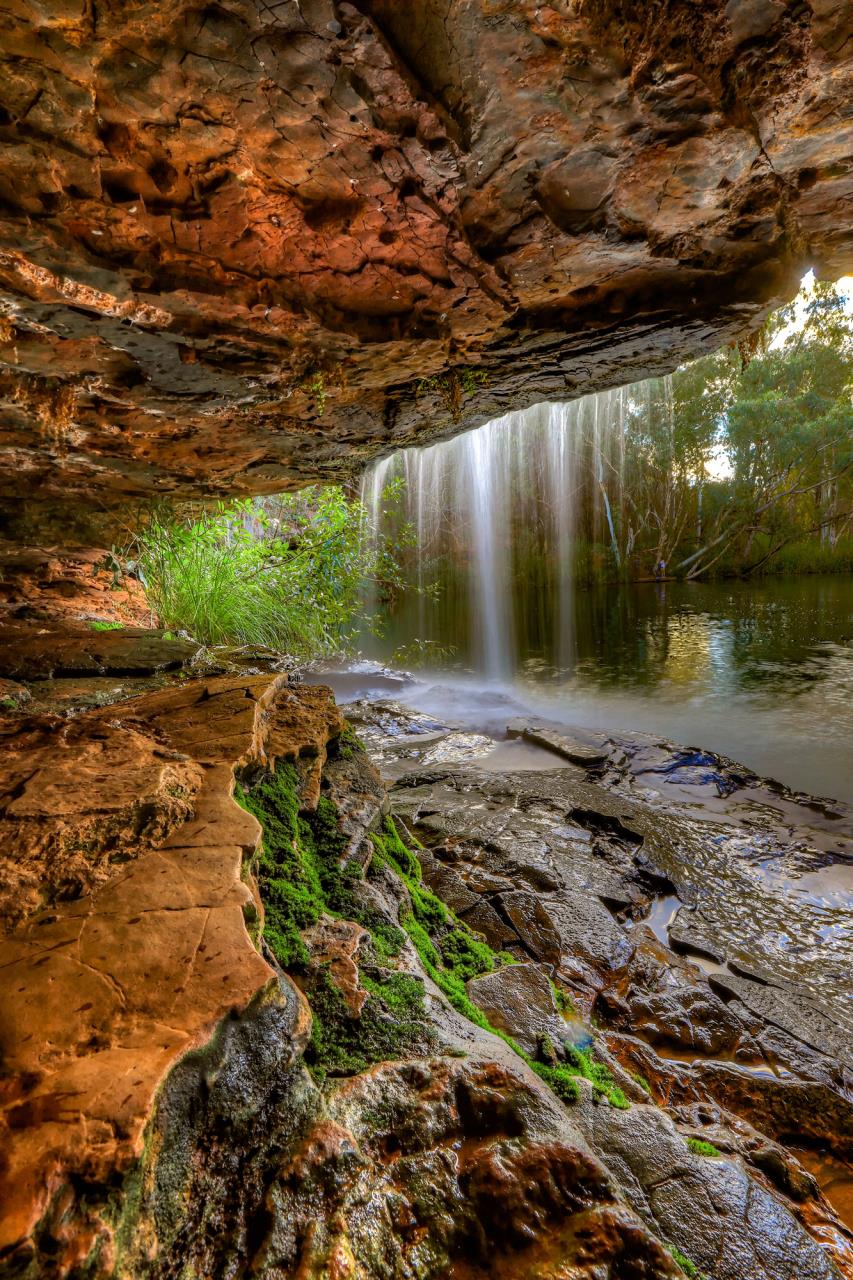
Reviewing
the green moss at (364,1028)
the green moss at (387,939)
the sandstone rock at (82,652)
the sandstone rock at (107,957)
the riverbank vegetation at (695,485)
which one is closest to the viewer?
the sandstone rock at (107,957)

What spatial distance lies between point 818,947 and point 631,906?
0.87 m

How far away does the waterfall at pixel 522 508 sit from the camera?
23.4 metres

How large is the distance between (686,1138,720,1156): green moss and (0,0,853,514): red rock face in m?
3.23

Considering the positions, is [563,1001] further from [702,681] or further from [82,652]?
[702,681]

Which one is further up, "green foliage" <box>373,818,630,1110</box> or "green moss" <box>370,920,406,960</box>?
"green moss" <box>370,920,406,960</box>

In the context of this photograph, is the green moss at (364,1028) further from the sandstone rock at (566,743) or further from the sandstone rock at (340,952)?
the sandstone rock at (566,743)

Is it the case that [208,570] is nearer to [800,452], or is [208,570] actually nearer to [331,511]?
[331,511]

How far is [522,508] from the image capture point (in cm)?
2769

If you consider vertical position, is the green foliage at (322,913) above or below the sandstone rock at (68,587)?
below

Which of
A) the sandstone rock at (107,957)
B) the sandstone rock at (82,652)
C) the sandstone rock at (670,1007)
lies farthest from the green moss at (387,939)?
the sandstone rock at (82,652)

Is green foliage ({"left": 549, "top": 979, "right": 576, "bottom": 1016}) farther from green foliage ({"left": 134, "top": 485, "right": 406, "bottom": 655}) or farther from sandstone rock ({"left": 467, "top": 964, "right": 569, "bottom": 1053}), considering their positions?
green foliage ({"left": 134, "top": 485, "right": 406, "bottom": 655})

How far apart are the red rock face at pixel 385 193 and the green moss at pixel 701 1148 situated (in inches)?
127

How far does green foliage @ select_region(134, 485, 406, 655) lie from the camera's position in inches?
219

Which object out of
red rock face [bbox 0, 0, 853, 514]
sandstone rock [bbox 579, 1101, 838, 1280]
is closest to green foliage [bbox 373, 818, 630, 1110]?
sandstone rock [bbox 579, 1101, 838, 1280]
